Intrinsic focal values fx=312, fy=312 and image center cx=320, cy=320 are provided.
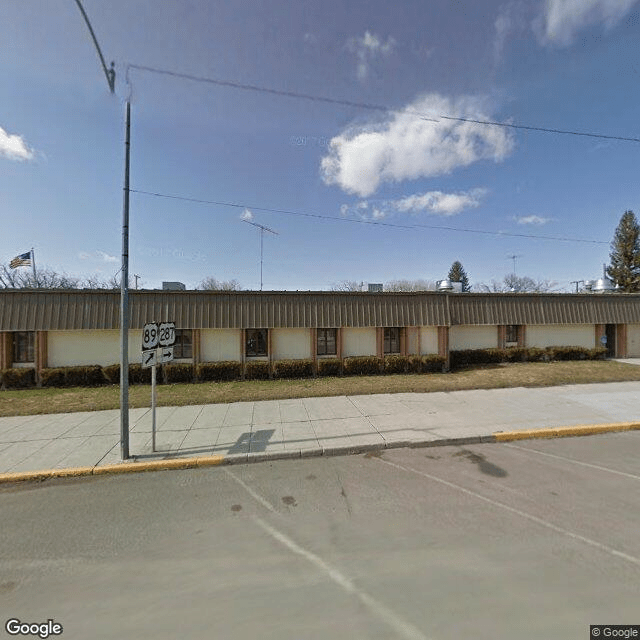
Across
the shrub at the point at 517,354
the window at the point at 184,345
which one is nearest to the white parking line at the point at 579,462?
the shrub at the point at 517,354

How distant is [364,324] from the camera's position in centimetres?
1323

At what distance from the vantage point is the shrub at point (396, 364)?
43.1ft

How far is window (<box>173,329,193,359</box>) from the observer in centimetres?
1296

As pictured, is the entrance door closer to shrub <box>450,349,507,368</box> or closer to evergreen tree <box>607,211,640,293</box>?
shrub <box>450,349,507,368</box>

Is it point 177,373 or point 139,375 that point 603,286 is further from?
point 139,375

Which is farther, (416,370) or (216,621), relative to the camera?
(416,370)

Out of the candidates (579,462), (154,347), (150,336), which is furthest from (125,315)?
(579,462)

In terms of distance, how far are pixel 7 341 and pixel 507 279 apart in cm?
6600

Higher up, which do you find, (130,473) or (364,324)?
(364,324)

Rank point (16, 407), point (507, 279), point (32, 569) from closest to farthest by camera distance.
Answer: point (32, 569) < point (16, 407) < point (507, 279)

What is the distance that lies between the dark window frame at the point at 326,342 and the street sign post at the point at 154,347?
8146 mm

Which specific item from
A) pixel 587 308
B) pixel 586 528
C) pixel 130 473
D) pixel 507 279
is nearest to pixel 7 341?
pixel 130 473

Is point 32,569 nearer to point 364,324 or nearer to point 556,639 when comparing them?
point 556,639

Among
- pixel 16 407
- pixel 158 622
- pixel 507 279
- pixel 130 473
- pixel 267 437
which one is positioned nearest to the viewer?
pixel 158 622
